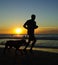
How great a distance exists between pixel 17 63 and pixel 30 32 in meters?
3.39

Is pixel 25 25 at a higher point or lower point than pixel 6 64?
higher

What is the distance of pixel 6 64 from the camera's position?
936 cm

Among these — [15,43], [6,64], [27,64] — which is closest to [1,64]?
[6,64]

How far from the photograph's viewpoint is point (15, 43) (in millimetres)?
12648

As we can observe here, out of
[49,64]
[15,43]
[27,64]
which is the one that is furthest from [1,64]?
[15,43]

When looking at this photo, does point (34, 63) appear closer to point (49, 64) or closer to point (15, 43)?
point (49, 64)

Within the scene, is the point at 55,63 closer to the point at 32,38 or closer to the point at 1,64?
the point at 1,64

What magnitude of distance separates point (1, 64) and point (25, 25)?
3.76 meters

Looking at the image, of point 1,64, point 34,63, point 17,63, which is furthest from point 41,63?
point 1,64

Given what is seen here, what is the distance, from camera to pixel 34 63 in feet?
31.5

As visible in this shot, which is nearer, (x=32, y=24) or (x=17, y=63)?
(x=17, y=63)

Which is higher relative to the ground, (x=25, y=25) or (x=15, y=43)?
(x=25, y=25)

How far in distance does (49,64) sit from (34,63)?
2.02 feet

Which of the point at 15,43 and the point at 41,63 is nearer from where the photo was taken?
the point at 41,63
